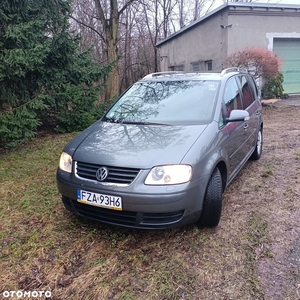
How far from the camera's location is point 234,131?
3.52 meters

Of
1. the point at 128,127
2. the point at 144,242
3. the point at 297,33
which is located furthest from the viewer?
the point at 297,33

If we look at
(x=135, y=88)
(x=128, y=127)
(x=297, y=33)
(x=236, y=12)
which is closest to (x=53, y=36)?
(x=135, y=88)

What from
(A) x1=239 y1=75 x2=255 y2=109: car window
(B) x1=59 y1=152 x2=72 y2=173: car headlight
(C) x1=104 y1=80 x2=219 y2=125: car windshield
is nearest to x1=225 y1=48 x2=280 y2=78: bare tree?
(A) x1=239 y1=75 x2=255 y2=109: car window

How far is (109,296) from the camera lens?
215 cm

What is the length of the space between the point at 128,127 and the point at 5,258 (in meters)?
1.75

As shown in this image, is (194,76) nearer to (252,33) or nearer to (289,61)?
(252,33)

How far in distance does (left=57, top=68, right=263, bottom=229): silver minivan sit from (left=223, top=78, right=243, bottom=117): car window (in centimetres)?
2

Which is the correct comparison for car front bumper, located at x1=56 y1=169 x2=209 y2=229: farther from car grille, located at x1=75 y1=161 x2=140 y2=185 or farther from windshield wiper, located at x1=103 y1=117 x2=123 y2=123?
windshield wiper, located at x1=103 y1=117 x2=123 y2=123

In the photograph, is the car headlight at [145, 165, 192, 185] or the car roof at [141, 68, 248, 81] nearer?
the car headlight at [145, 165, 192, 185]

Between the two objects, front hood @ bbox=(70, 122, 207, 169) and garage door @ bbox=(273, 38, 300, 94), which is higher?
garage door @ bbox=(273, 38, 300, 94)

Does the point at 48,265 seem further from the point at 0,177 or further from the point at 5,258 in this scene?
the point at 0,177

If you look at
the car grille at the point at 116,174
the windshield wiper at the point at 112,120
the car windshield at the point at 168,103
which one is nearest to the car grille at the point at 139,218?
the car grille at the point at 116,174

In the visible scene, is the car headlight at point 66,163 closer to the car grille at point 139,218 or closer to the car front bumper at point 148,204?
the car front bumper at point 148,204

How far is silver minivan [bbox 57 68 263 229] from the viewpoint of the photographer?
2.47 meters
